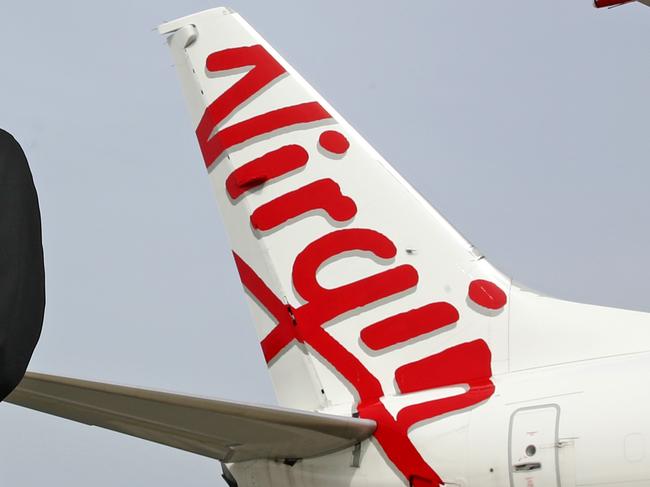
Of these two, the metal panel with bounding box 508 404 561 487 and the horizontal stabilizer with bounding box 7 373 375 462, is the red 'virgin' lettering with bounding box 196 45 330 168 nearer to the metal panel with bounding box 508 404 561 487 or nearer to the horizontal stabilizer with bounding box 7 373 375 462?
the horizontal stabilizer with bounding box 7 373 375 462

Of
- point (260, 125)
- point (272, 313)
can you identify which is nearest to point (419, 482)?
point (272, 313)

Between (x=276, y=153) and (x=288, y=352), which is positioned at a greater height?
(x=276, y=153)

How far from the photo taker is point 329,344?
9469mm

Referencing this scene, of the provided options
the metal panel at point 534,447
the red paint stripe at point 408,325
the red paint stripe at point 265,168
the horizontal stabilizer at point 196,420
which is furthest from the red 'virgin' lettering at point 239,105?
the metal panel at point 534,447

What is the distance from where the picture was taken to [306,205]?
1006cm

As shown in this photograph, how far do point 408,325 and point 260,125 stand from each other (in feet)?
8.73

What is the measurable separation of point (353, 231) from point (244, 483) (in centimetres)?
246

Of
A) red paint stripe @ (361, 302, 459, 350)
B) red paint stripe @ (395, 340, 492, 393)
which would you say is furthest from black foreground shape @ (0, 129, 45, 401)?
red paint stripe @ (361, 302, 459, 350)

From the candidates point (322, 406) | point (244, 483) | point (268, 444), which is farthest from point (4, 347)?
point (322, 406)

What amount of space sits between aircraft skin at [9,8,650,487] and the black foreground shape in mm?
4841

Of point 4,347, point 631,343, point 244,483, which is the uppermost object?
point 4,347

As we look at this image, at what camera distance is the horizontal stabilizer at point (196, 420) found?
6805 millimetres

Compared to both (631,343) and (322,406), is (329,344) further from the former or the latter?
(631,343)

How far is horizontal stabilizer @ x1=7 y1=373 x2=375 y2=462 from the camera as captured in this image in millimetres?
6805
